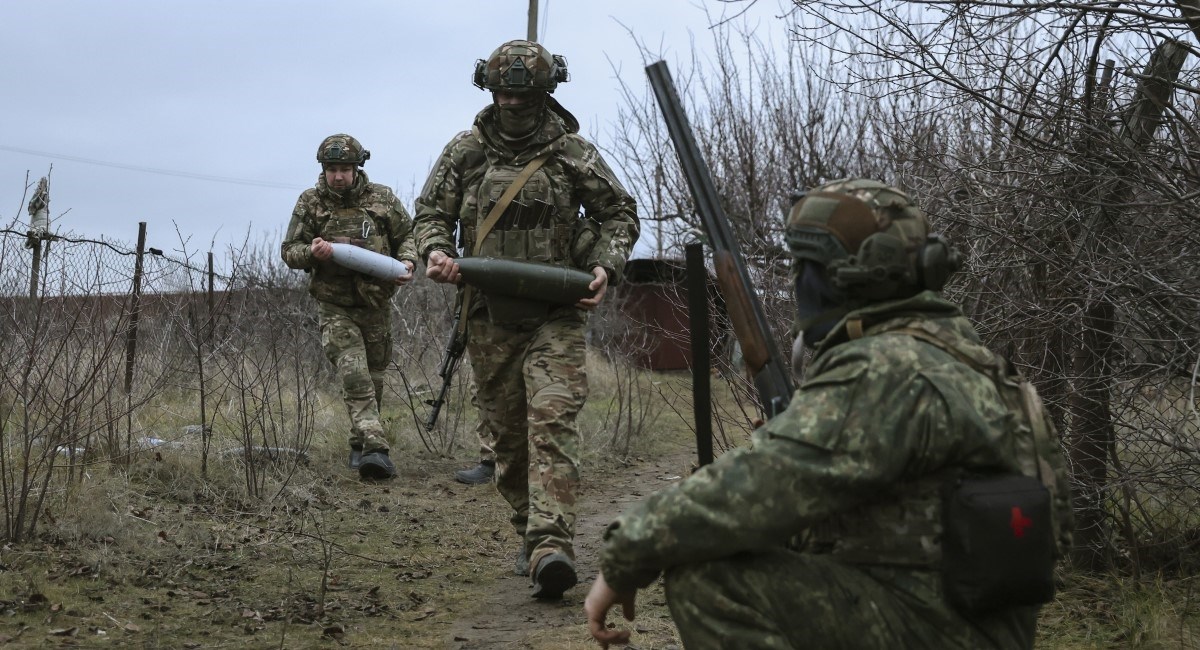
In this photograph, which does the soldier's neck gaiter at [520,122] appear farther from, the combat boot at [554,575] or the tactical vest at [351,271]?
the tactical vest at [351,271]

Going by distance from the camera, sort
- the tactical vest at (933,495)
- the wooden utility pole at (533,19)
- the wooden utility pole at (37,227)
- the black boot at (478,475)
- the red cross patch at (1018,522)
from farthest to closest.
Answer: the wooden utility pole at (533,19) → the black boot at (478,475) → the wooden utility pole at (37,227) → the tactical vest at (933,495) → the red cross patch at (1018,522)

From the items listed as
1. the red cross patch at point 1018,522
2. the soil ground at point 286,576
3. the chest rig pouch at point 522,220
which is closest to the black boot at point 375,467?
the soil ground at point 286,576

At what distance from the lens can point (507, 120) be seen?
536cm

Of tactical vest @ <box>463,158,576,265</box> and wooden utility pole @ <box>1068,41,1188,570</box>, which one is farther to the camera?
tactical vest @ <box>463,158,576,265</box>

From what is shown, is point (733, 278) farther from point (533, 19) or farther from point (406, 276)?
point (533, 19)

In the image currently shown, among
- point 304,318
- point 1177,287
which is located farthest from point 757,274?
point 304,318

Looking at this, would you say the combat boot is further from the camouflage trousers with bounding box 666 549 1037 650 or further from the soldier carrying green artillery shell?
the camouflage trousers with bounding box 666 549 1037 650

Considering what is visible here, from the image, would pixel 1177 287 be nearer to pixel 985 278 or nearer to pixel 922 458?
pixel 985 278

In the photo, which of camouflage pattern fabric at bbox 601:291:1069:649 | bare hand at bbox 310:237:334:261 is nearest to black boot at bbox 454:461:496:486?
bare hand at bbox 310:237:334:261

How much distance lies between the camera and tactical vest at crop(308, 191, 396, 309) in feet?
27.8

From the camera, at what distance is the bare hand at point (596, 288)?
5117 millimetres

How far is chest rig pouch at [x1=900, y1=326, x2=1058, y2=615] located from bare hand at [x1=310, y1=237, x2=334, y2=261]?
6.43 m

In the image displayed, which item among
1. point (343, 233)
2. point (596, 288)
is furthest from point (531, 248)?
point (343, 233)

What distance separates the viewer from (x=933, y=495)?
2324mm
